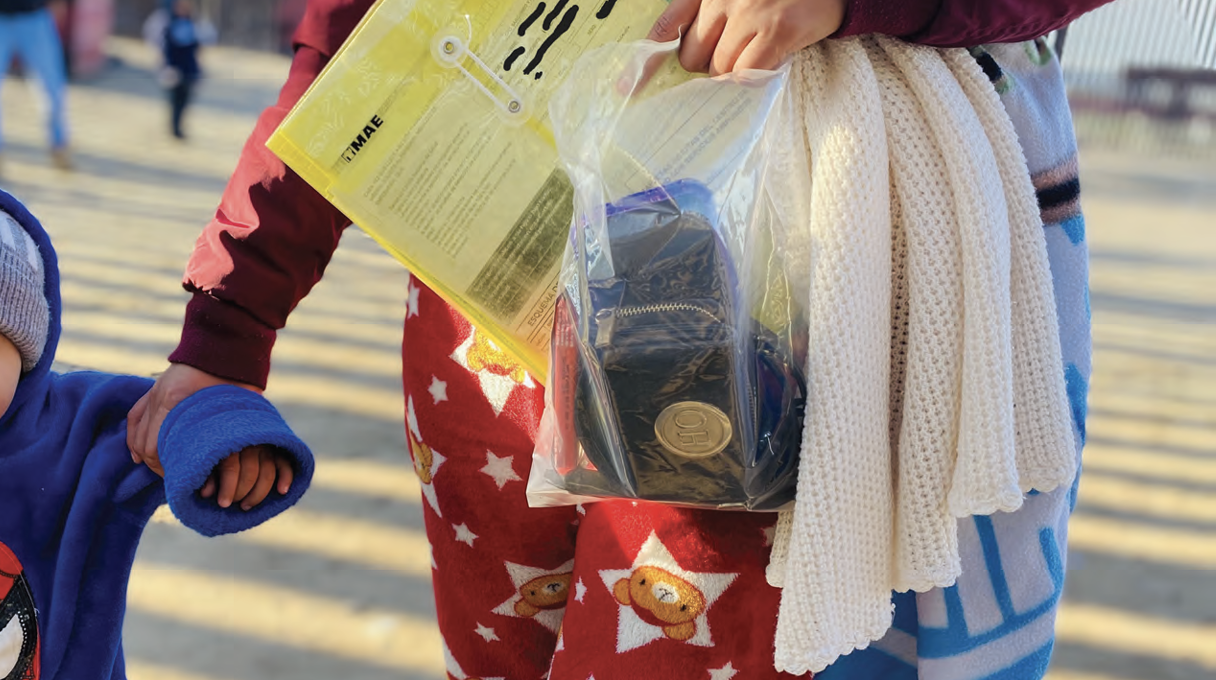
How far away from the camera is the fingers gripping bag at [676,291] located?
2.48ft

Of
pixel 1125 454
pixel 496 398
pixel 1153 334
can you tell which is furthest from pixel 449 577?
pixel 1153 334

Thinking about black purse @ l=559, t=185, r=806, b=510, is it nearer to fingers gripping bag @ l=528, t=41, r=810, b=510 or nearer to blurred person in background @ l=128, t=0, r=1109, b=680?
fingers gripping bag @ l=528, t=41, r=810, b=510

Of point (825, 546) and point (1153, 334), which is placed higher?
point (825, 546)

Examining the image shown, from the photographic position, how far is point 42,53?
19.3 ft

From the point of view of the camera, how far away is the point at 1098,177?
7.73 meters

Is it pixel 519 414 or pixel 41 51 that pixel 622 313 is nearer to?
pixel 519 414

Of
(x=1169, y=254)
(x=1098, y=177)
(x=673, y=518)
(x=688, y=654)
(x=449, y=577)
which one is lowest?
(x=1098, y=177)

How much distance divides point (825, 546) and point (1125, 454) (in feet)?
8.18

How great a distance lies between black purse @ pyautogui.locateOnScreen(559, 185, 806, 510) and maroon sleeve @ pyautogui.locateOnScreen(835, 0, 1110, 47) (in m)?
0.18

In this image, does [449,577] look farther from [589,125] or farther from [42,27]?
[42,27]

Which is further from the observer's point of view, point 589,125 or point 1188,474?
point 1188,474

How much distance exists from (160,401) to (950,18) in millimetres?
741

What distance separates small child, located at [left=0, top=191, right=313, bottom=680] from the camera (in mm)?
974

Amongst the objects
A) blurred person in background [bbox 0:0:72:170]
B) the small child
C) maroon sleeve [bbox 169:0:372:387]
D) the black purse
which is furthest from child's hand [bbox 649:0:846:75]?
blurred person in background [bbox 0:0:72:170]
